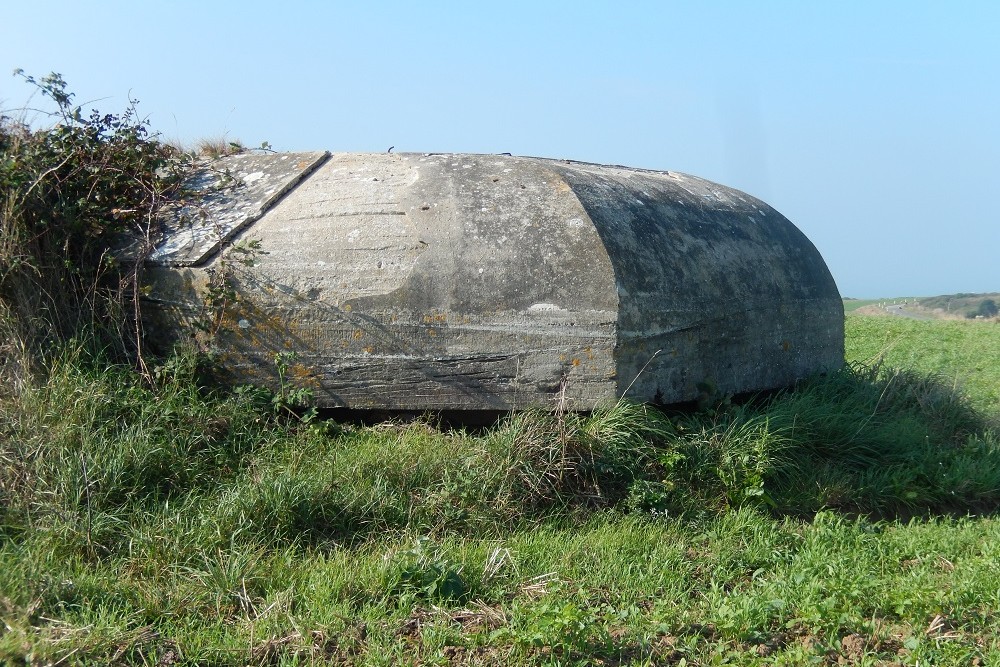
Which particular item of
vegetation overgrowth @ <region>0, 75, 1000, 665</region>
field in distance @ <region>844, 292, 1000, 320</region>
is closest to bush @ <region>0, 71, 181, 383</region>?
vegetation overgrowth @ <region>0, 75, 1000, 665</region>

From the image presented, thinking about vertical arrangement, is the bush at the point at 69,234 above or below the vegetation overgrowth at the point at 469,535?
above

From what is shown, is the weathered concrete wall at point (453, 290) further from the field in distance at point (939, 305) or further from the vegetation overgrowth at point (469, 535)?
the field in distance at point (939, 305)

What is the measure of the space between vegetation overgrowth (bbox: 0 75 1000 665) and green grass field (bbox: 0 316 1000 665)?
0.01 m

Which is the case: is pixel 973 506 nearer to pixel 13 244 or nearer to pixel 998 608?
pixel 998 608

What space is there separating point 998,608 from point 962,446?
8.46 feet

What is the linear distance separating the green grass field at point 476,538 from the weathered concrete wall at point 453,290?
25 centimetres

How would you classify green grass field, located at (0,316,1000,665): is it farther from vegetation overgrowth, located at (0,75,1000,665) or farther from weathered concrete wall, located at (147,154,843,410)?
weathered concrete wall, located at (147,154,843,410)

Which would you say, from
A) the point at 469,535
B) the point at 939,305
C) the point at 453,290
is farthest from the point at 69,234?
the point at 939,305

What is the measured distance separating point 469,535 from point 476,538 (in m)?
0.05

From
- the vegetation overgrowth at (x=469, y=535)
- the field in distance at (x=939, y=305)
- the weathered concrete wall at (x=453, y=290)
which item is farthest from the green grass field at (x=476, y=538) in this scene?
the field in distance at (x=939, y=305)

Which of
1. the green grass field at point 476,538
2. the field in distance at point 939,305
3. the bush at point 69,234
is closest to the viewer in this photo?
the green grass field at point 476,538

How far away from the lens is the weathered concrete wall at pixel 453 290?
468 centimetres

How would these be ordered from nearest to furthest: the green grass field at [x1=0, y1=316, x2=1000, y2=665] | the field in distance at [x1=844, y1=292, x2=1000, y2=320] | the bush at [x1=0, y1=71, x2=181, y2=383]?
the green grass field at [x1=0, y1=316, x2=1000, y2=665] → the bush at [x1=0, y1=71, x2=181, y2=383] → the field in distance at [x1=844, y1=292, x2=1000, y2=320]

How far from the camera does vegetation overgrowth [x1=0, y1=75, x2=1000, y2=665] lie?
10.5 ft
